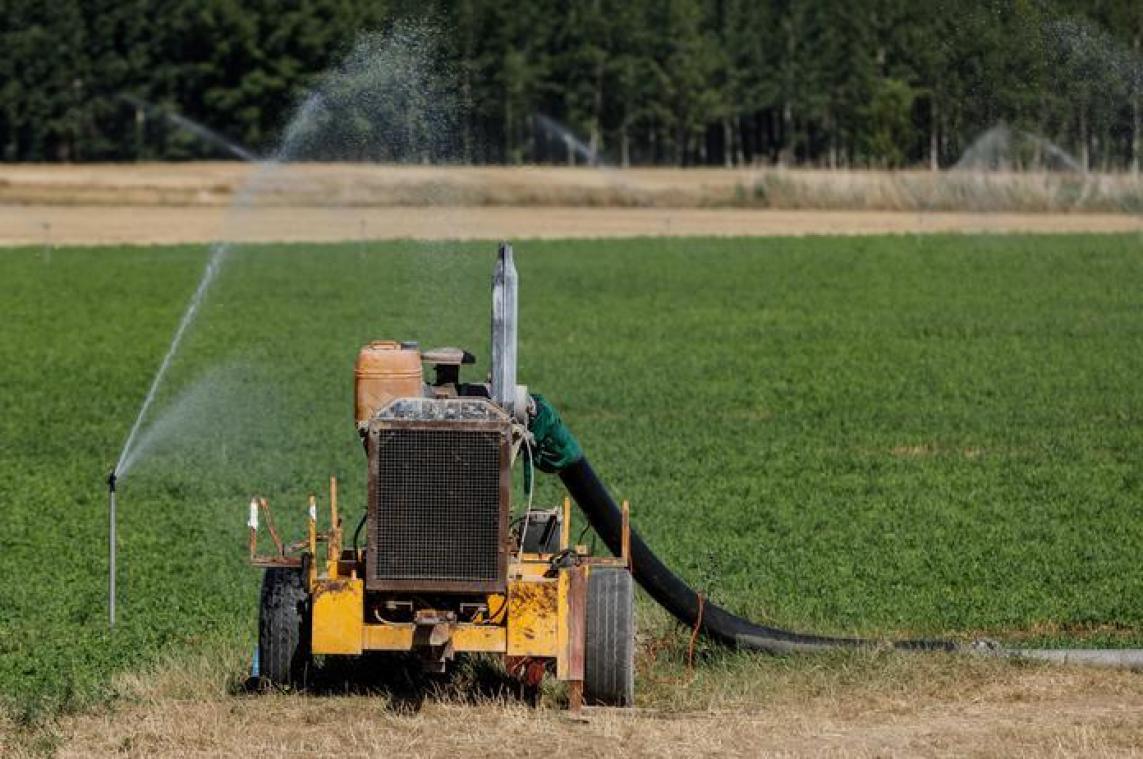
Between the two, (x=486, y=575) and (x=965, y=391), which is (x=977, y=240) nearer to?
(x=965, y=391)

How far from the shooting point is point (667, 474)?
66.8 ft

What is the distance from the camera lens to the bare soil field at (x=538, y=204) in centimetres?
5259

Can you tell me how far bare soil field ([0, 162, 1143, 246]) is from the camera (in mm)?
52594

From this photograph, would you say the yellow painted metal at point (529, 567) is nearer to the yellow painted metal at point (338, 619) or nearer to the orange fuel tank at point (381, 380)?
the yellow painted metal at point (338, 619)

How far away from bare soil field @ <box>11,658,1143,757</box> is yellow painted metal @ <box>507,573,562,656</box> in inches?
14.2

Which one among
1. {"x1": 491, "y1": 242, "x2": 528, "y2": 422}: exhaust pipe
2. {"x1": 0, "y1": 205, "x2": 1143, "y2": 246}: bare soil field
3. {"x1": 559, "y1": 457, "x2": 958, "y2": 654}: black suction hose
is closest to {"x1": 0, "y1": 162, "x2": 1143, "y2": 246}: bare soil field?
{"x1": 0, "y1": 205, "x2": 1143, "y2": 246}: bare soil field

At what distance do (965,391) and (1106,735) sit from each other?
17264 millimetres

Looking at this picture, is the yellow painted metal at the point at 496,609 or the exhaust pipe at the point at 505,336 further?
the exhaust pipe at the point at 505,336

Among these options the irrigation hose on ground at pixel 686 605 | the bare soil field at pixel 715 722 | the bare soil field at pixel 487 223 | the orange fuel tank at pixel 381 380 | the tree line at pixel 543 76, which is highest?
the tree line at pixel 543 76

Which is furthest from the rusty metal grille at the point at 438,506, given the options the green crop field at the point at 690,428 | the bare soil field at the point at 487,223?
the bare soil field at the point at 487,223

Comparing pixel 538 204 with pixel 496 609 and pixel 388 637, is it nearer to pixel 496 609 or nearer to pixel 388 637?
pixel 496 609

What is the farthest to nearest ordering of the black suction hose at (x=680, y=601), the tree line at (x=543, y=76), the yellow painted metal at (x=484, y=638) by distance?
the tree line at (x=543, y=76), the black suction hose at (x=680, y=601), the yellow painted metal at (x=484, y=638)

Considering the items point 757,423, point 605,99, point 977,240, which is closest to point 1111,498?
point 757,423

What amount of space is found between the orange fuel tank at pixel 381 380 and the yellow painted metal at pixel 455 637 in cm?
111
